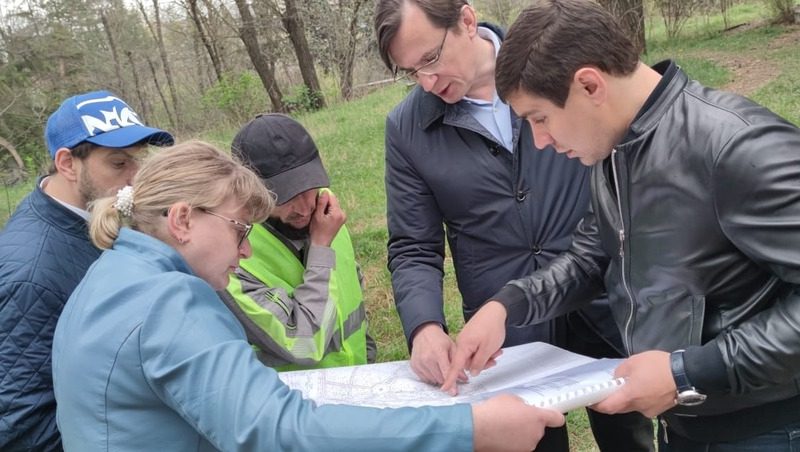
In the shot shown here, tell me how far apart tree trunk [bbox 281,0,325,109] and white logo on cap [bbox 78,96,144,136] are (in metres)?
15.4

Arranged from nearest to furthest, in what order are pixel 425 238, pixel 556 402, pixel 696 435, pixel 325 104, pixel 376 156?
pixel 556 402
pixel 696 435
pixel 425 238
pixel 376 156
pixel 325 104

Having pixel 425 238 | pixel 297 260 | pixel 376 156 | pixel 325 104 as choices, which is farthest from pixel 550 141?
pixel 325 104

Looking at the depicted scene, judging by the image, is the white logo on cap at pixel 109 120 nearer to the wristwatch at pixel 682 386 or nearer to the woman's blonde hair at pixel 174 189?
the woman's blonde hair at pixel 174 189

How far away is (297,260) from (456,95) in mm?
809

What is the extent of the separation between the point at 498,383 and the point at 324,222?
0.94 metres

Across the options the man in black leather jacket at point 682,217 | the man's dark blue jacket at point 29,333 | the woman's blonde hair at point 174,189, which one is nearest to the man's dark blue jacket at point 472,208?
the man in black leather jacket at point 682,217

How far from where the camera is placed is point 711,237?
4.65ft

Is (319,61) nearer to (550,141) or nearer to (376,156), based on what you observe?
(376,156)

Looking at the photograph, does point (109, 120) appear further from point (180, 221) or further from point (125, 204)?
point (180, 221)

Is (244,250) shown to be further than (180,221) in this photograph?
Yes

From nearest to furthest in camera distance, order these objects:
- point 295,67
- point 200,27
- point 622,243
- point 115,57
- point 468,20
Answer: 1. point 622,243
2. point 468,20
3. point 200,27
4. point 115,57
5. point 295,67

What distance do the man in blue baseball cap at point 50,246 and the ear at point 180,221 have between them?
2.47ft

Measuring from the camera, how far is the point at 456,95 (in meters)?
2.24

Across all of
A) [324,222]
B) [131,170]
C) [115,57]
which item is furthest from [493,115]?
[115,57]
